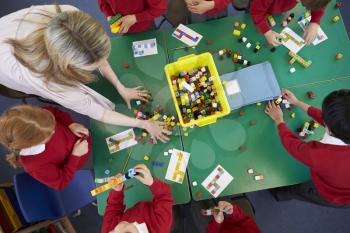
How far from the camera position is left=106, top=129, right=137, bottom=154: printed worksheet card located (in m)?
1.93

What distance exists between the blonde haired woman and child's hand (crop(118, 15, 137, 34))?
0.62m

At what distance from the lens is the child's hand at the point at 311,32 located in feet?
6.47

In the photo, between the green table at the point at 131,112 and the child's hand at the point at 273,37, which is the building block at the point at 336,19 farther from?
the green table at the point at 131,112

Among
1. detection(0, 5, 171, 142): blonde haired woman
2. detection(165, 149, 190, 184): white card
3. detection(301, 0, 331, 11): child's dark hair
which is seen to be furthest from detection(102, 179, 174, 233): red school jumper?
detection(301, 0, 331, 11): child's dark hair

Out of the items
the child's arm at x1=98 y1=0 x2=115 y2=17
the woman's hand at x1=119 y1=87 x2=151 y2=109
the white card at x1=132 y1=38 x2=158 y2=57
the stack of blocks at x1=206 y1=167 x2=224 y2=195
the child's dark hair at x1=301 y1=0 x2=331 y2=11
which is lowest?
the stack of blocks at x1=206 y1=167 x2=224 y2=195

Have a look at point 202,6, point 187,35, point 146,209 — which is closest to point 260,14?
point 202,6

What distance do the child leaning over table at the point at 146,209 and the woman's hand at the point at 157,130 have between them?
243mm

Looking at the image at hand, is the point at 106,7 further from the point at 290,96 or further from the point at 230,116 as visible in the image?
the point at 290,96

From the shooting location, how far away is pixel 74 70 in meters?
1.37

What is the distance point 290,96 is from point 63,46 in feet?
4.80

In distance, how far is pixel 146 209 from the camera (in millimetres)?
1728

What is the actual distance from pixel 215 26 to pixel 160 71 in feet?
1.80

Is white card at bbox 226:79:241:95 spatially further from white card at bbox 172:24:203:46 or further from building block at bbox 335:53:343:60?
building block at bbox 335:53:343:60

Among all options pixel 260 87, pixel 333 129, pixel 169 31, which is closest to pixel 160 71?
pixel 169 31
